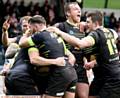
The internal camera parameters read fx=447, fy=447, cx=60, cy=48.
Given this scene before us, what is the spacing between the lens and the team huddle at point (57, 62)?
537cm

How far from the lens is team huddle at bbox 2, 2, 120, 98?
537 centimetres

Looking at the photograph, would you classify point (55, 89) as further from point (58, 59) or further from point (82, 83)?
point (82, 83)

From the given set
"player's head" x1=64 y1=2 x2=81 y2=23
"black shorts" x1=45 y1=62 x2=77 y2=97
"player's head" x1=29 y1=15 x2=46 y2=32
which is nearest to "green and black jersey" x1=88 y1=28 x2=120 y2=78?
"black shorts" x1=45 y1=62 x2=77 y2=97

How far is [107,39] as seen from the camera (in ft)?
18.3

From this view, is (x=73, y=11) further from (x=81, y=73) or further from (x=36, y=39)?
(x=36, y=39)

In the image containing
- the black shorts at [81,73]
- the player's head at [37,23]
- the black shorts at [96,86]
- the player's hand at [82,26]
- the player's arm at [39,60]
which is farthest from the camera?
the player's hand at [82,26]

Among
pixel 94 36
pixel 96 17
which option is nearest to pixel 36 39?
pixel 94 36

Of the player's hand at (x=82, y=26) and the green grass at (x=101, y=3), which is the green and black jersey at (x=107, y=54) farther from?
the green grass at (x=101, y=3)

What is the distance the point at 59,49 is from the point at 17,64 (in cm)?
61

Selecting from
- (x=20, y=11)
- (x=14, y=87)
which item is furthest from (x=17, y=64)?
(x=20, y=11)

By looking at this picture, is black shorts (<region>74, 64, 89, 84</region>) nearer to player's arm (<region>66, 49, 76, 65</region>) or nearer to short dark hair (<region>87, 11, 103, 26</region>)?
player's arm (<region>66, 49, 76, 65</region>)

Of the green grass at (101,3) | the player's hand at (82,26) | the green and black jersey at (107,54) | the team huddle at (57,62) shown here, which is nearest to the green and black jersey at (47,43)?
the team huddle at (57,62)

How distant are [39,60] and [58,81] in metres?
0.35

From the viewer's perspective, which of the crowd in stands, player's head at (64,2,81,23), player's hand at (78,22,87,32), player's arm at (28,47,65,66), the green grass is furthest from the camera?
the green grass
